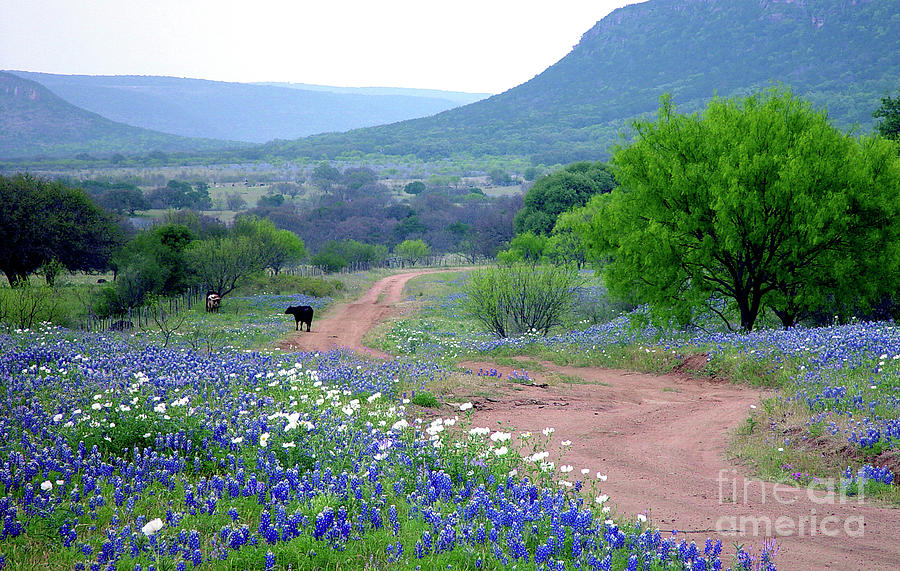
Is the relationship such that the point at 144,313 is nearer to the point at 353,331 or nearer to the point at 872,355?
the point at 353,331

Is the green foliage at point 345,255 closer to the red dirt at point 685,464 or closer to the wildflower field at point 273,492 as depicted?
the red dirt at point 685,464

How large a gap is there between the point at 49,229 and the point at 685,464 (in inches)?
1791

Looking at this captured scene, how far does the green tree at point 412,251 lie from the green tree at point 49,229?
131 feet

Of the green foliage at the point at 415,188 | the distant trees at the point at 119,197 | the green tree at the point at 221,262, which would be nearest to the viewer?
A: the green tree at the point at 221,262

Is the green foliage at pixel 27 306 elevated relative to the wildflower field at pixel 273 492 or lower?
lower

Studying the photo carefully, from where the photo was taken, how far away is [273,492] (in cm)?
567

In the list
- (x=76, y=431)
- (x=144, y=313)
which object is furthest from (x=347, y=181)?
(x=76, y=431)

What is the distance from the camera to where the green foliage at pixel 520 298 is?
24578 millimetres

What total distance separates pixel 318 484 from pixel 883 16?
21931cm

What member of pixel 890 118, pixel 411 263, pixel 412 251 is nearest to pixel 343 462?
pixel 890 118

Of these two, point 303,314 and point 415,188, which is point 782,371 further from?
point 415,188

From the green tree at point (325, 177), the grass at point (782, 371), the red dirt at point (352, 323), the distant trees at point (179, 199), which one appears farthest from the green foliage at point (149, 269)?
the green tree at point (325, 177)

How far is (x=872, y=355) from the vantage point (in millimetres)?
11523

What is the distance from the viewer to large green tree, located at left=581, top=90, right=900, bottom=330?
18.6 m
